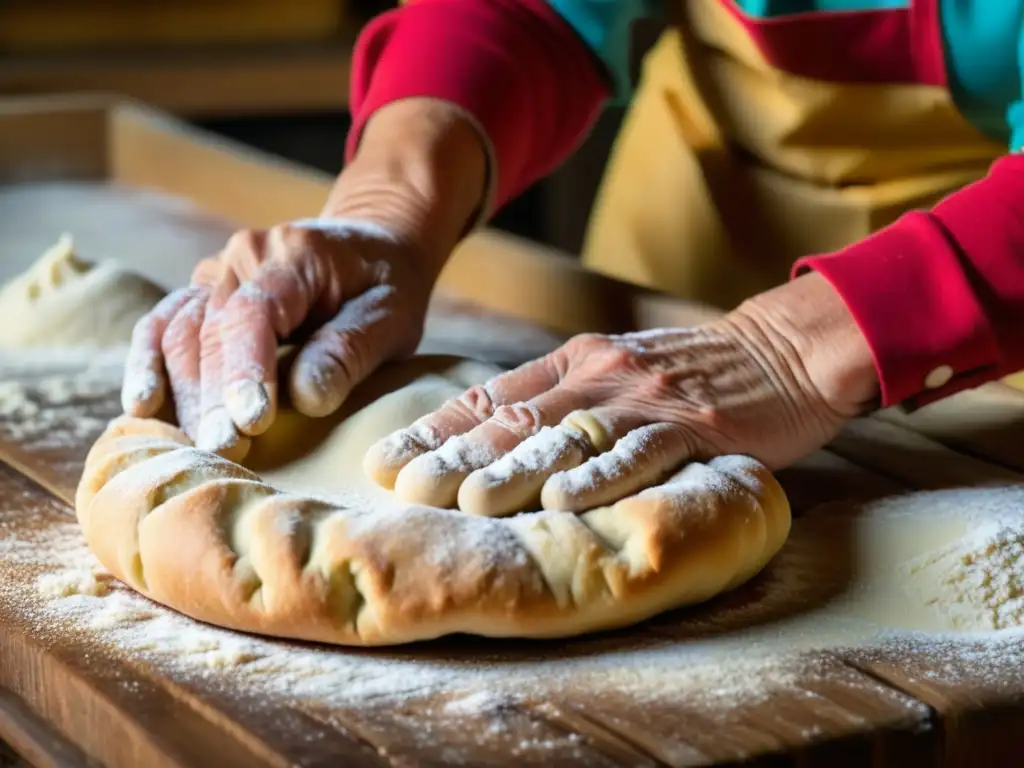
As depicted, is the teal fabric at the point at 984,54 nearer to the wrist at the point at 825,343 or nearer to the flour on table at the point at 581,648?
the wrist at the point at 825,343

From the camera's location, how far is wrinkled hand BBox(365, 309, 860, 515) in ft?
3.32

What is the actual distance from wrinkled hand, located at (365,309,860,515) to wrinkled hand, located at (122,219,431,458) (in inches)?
6.5

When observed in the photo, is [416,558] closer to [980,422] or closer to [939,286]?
[939,286]

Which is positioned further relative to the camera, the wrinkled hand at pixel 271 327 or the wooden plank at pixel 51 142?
the wooden plank at pixel 51 142

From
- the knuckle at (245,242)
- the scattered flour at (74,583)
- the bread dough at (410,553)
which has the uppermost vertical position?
the knuckle at (245,242)

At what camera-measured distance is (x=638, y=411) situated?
1.10m

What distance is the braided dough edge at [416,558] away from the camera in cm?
93

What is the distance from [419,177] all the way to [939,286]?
21.0 inches

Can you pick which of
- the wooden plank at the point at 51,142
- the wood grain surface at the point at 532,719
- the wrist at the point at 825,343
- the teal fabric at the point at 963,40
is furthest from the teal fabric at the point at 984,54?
the wooden plank at the point at 51,142

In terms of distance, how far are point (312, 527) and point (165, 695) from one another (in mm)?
151

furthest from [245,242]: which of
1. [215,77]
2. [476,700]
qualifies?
[215,77]

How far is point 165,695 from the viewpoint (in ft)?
2.90

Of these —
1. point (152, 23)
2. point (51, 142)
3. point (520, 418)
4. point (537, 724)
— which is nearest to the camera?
point (537, 724)

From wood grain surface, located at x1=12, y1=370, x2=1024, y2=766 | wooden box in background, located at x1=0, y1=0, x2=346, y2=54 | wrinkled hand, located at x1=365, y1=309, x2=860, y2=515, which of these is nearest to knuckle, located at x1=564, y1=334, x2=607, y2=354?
wrinkled hand, located at x1=365, y1=309, x2=860, y2=515
